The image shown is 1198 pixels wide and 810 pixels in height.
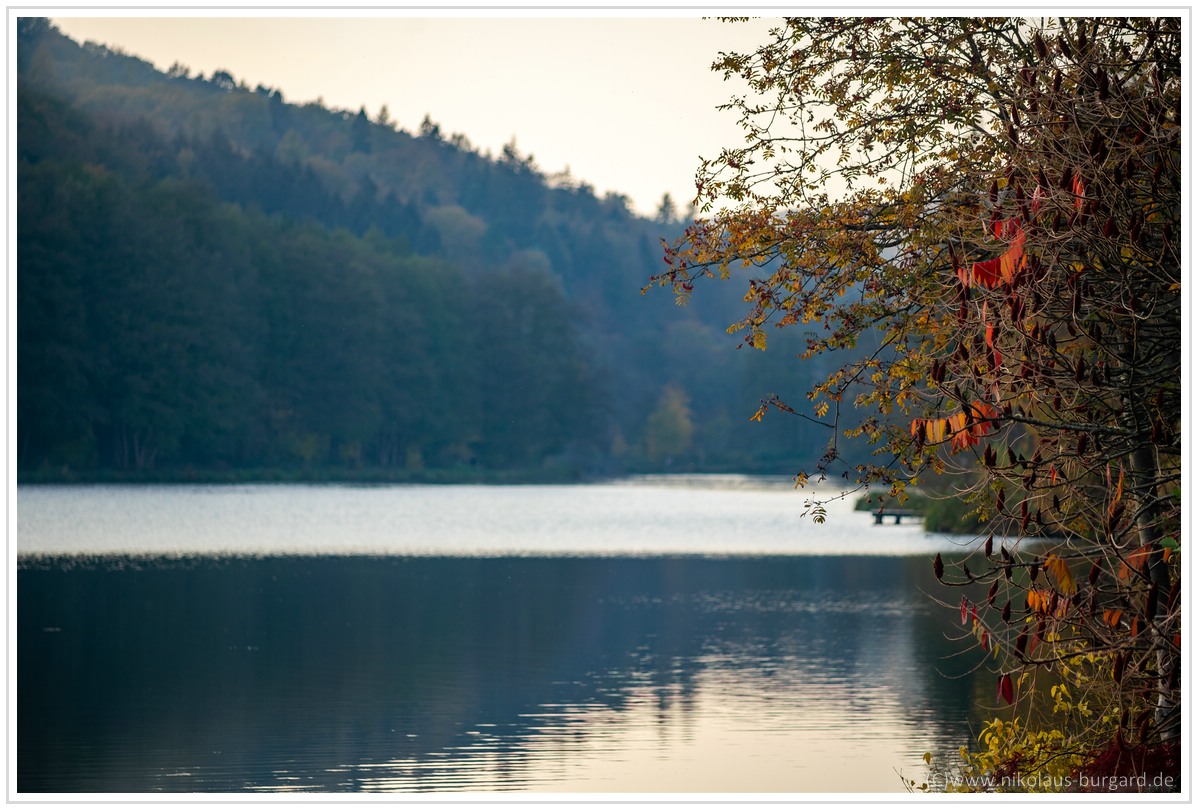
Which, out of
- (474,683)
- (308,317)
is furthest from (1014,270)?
(308,317)

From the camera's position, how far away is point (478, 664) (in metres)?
15.7

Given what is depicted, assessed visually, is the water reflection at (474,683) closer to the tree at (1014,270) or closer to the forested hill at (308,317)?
the tree at (1014,270)

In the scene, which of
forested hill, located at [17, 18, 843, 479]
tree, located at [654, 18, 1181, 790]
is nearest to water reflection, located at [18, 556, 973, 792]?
tree, located at [654, 18, 1181, 790]

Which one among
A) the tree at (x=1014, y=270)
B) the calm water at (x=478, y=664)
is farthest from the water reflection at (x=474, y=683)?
the tree at (x=1014, y=270)

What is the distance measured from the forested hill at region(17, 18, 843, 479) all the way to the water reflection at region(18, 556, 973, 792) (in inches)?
1474

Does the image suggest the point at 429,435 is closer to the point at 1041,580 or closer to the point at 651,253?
the point at 651,253

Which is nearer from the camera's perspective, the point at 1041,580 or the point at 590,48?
the point at 1041,580

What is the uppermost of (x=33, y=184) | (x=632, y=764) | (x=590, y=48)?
(x=33, y=184)

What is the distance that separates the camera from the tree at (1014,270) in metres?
6.60

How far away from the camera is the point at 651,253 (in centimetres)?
11012

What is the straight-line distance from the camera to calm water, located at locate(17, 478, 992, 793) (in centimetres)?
1109

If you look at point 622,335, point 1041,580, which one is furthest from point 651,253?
point 1041,580

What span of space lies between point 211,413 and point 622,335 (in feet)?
Answer: 131

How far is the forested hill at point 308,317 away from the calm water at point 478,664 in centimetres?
2975
